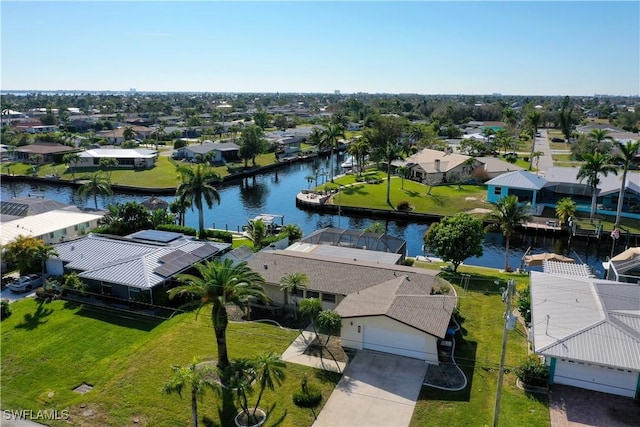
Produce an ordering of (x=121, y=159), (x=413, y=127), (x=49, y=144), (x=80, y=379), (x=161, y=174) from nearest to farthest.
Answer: (x=80, y=379) < (x=161, y=174) < (x=121, y=159) < (x=49, y=144) < (x=413, y=127)

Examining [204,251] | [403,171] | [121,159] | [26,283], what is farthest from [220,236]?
[121,159]

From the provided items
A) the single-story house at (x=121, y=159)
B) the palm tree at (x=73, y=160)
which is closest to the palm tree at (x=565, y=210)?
the single-story house at (x=121, y=159)

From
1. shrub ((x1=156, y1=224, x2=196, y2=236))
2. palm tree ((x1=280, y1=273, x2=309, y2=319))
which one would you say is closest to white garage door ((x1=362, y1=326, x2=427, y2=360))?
palm tree ((x1=280, y1=273, x2=309, y2=319))

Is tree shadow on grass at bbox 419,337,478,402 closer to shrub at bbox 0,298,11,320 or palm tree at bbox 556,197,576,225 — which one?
shrub at bbox 0,298,11,320

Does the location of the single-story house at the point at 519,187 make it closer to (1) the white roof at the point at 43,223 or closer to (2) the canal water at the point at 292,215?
(2) the canal water at the point at 292,215

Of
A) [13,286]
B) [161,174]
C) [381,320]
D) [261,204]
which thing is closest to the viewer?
[381,320]

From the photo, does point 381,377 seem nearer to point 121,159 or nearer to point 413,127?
point 121,159

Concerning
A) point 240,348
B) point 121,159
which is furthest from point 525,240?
point 121,159
